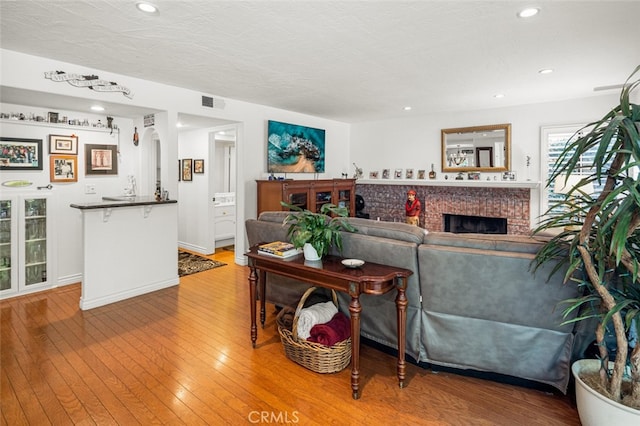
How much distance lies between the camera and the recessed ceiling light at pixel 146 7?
88.8 inches

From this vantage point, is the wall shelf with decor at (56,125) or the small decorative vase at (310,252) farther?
the wall shelf with decor at (56,125)

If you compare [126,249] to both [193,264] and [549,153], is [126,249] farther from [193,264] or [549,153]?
[549,153]

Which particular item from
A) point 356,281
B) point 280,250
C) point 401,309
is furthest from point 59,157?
point 401,309

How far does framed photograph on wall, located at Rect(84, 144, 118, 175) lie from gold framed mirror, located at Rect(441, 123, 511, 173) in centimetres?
508

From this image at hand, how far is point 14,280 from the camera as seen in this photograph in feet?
12.7

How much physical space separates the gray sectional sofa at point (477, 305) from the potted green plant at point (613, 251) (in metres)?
0.16

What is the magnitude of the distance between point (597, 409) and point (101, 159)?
5.31 metres

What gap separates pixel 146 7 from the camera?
7.54 ft

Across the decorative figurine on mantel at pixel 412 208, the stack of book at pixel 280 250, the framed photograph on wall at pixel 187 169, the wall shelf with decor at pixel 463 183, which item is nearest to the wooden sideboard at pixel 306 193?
the wall shelf with decor at pixel 463 183

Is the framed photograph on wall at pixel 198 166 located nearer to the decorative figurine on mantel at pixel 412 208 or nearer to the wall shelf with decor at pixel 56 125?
the wall shelf with decor at pixel 56 125

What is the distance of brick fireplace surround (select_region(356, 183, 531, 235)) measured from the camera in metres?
5.36

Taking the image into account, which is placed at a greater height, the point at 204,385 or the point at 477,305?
the point at 477,305

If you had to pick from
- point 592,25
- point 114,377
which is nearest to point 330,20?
point 592,25

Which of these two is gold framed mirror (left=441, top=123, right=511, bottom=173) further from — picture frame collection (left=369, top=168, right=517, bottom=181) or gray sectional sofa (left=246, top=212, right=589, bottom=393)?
gray sectional sofa (left=246, top=212, right=589, bottom=393)
